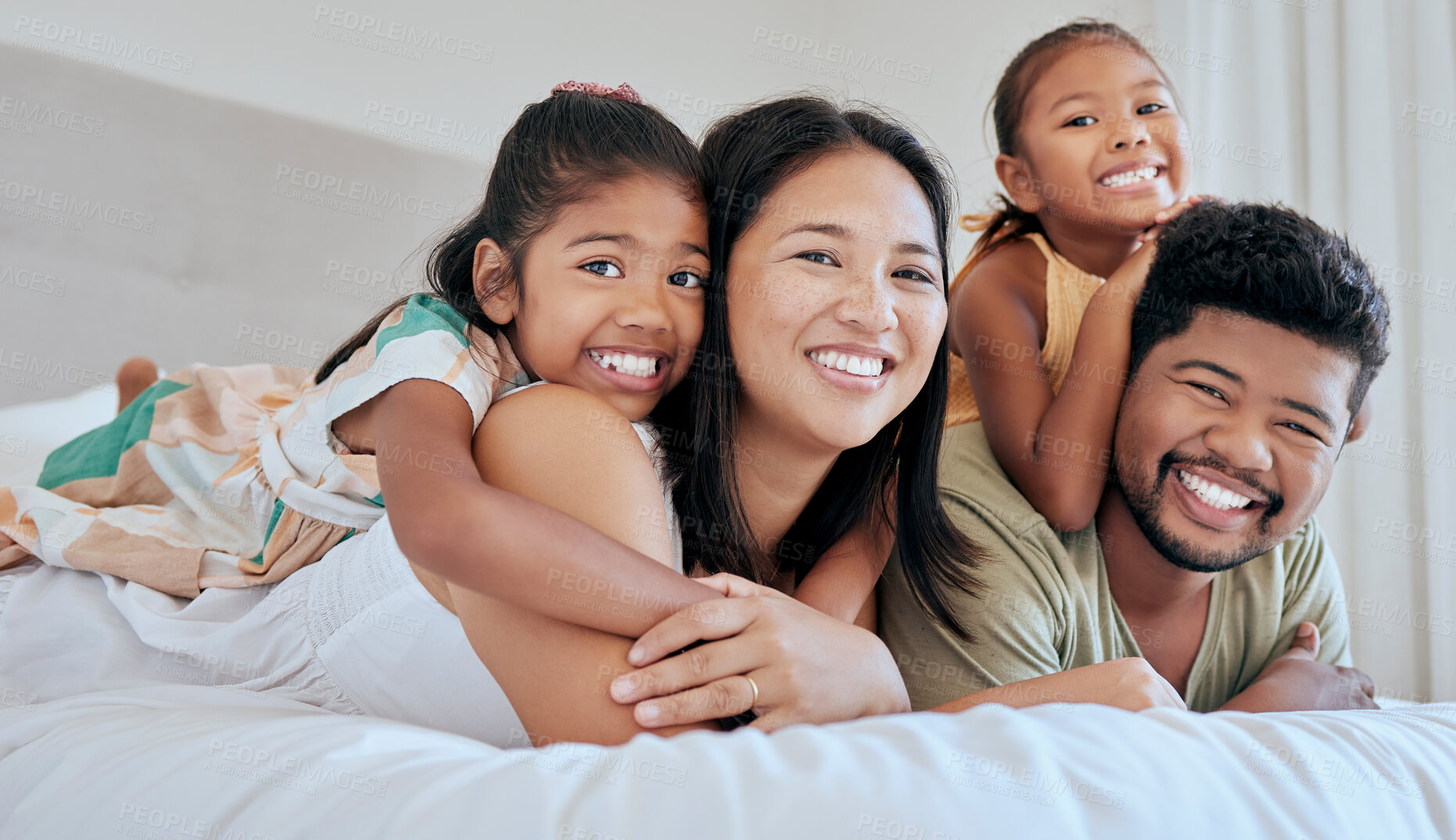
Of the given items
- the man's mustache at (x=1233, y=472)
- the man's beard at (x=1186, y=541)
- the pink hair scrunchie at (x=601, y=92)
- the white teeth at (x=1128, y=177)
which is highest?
the pink hair scrunchie at (x=601, y=92)

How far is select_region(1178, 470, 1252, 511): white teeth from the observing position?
1.22 metres

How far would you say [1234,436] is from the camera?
1.20 meters

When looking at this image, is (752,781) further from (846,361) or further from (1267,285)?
(1267,285)

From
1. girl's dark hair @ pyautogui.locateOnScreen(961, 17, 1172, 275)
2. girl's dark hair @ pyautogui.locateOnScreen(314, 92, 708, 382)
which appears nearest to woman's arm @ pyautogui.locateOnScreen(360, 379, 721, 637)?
girl's dark hair @ pyautogui.locateOnScreen(314, 92, 708, 382)

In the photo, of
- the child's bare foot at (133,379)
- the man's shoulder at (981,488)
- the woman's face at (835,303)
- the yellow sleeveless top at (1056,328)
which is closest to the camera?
the woman's face at (835,303)

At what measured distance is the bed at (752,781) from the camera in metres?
0.58

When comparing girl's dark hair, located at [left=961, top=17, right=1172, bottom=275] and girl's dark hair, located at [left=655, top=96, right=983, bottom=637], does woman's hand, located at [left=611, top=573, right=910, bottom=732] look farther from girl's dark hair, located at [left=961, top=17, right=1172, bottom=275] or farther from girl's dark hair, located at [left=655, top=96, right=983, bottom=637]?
girl's dark hair, located at [left=961, top=17, right=1172, bottom=275]

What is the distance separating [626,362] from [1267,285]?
2.57ft

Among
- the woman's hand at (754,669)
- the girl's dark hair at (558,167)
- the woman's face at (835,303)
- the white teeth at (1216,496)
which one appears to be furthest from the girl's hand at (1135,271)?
the woman's hand at (754,669)

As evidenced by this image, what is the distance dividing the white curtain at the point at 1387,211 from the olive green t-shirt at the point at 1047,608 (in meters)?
1.04

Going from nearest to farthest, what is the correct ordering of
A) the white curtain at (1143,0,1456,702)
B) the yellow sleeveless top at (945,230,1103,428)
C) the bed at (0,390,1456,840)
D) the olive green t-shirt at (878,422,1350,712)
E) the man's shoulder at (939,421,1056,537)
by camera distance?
the bed at (0,390,1456,840)
the olive green t-shirt at (878,422,1350,712)
the man's shoulder at (939,421,1056,537)
the yellow sleeveless top at (945,230,1103,428)
the white curtain at (1143,0,1456,702)

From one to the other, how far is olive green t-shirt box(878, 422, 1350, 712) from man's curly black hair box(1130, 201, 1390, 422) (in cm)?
25

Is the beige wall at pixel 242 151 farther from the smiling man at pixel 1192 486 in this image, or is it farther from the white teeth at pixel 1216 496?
the white teeth at pixel 1216 496

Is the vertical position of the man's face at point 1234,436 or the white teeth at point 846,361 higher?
the white teeth at point 846,361
